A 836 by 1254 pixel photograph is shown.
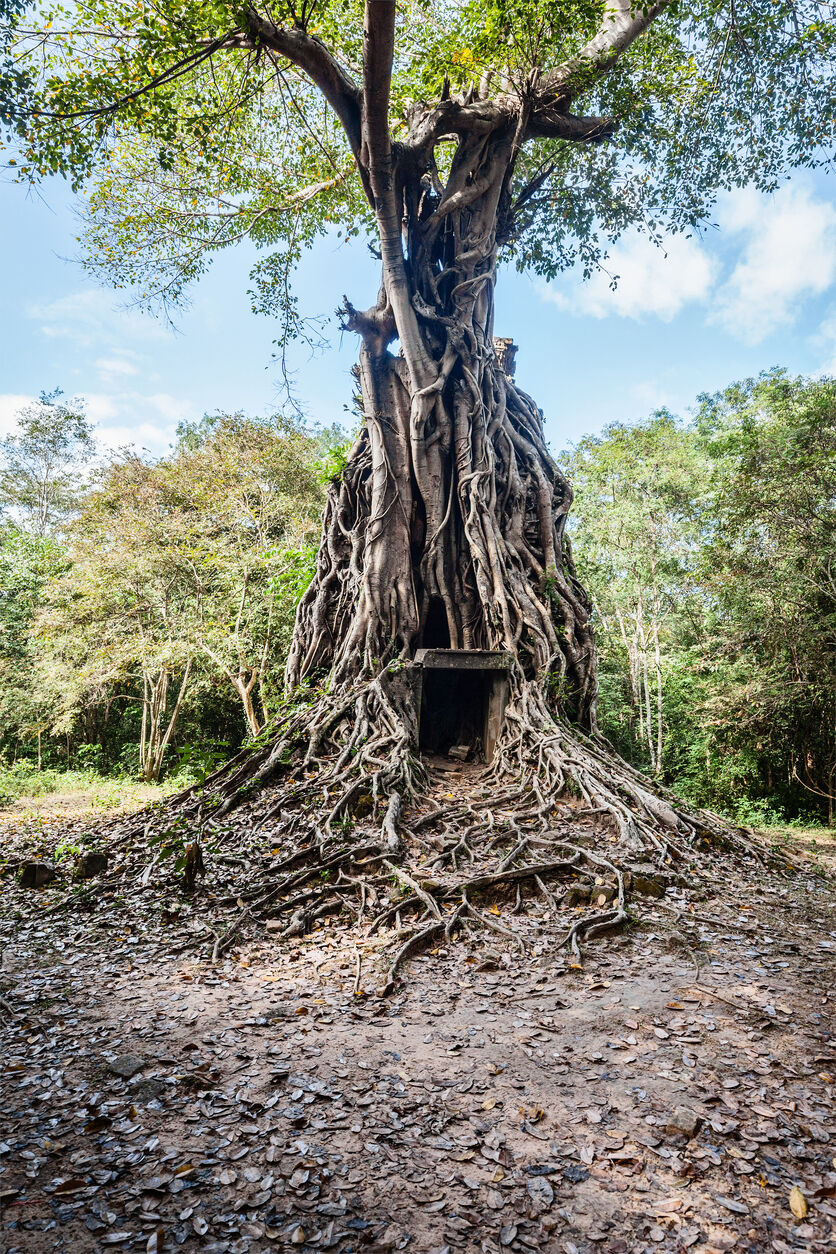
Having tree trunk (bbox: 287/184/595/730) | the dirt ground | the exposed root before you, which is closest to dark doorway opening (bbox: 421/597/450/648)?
tree trunk (bbox: 287/184/595/730)

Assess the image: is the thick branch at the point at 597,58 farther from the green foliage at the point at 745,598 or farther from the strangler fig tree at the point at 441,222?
the green foliage at the point at 745,598

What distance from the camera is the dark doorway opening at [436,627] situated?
7797 millimetres

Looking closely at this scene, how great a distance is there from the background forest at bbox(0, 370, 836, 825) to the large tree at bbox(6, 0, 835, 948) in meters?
1.65

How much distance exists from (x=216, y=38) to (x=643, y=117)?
208 inches

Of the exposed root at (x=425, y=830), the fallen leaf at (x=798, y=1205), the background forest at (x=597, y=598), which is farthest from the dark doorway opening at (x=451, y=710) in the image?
the fallen leaf at (x=798, y=1205)

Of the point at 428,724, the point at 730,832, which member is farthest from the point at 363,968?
the point at 428,724

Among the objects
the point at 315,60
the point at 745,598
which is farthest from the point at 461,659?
the point at 315,60

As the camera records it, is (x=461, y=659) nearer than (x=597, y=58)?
Yes

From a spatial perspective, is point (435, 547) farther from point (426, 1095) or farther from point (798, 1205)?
point (798, 1205)

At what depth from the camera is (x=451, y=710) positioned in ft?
26.9

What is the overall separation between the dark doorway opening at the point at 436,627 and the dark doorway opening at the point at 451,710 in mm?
438

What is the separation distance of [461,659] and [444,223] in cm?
624

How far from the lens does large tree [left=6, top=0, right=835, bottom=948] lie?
578cm

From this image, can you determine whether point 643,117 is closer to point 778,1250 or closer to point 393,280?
point 393,280
